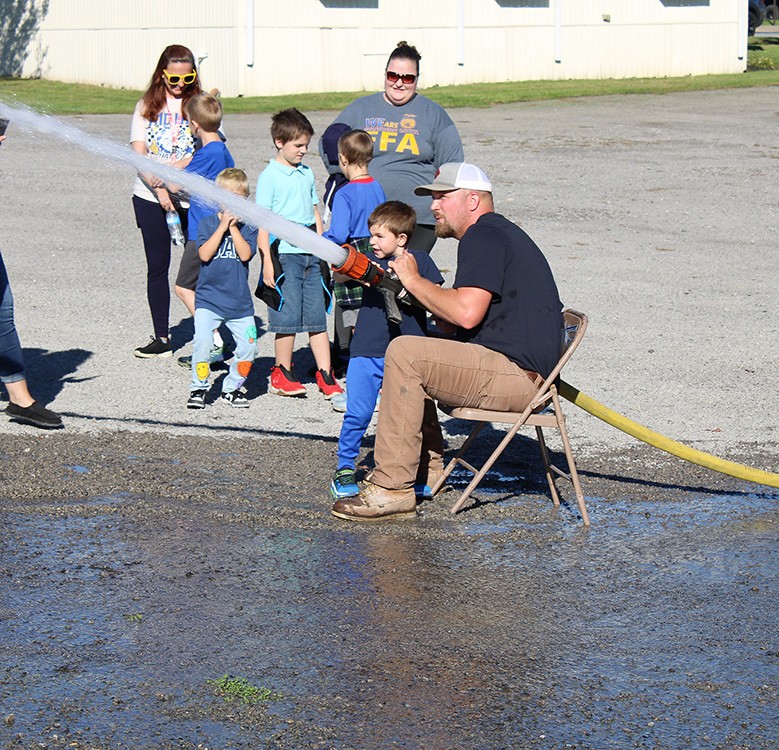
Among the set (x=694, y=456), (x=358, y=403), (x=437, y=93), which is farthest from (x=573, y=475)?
(x=437, y=93)

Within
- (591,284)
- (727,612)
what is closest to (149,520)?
(727,612)

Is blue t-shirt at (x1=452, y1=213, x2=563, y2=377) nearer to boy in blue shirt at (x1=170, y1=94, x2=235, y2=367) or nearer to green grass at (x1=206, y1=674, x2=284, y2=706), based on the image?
green grass at (x1=206, y1=674, x2=284, y2=706)

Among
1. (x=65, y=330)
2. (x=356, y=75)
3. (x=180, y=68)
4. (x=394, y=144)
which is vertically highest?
(x=356, y=75)

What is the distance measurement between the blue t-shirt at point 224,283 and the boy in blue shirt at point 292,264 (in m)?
0.23

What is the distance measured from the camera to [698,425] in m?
6.80

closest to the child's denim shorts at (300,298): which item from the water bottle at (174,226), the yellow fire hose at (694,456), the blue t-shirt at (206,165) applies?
the blue t-shirt at (206,165)

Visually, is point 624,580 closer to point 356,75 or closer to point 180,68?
point 180,68

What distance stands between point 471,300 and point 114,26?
91.2 ft

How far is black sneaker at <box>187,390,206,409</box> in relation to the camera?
7.00 metres

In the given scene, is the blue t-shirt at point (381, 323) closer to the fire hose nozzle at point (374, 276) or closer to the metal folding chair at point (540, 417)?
the fire hose nozzle at point (374, 276)

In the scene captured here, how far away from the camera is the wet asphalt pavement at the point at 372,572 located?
3480 mm

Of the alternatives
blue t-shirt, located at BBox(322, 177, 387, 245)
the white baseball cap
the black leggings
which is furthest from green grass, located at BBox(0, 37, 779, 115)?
the white baseball cap

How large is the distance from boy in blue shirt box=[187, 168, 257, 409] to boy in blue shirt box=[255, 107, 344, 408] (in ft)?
0.75

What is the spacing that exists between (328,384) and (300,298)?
2.05 feet
